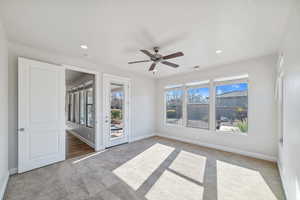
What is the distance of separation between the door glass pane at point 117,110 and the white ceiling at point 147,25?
162cm

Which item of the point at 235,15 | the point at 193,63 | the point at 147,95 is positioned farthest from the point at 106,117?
the point at 235,15

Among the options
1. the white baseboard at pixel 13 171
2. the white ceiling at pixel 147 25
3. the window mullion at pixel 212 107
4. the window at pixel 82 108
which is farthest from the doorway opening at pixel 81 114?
the window mullion at pixel 212 107

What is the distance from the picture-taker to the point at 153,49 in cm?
296

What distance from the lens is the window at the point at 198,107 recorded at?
459 centimetres

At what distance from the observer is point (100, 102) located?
408cm

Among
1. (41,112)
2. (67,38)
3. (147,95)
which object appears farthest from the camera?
(147,95)

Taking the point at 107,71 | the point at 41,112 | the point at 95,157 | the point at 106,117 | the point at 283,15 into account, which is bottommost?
the point at 95,157

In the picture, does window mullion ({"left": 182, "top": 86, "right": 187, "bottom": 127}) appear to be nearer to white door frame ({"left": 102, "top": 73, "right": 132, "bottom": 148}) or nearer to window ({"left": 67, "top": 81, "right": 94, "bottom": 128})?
white door frame ({"left": 102, "top": 73, "right": 132, "bottom": 148})

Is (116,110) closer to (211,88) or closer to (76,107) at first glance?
(76,107)

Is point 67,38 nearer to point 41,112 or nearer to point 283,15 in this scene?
point 41,112

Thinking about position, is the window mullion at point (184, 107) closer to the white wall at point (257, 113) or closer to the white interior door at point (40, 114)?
the white wall at point (257, 113)

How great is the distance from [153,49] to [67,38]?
1785 mm

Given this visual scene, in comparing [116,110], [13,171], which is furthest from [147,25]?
[13,171]

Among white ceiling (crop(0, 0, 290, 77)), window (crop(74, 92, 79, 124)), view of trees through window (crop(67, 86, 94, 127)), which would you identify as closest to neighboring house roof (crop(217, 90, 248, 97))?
white ceiling (crop(0, 0, 290, 77))
